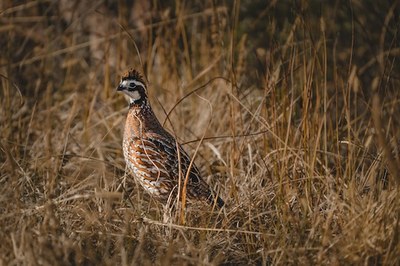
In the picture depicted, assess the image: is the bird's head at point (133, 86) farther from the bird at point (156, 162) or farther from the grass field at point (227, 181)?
the grass field at point (227, 181)

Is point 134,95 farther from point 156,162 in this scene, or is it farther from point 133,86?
point 156,162

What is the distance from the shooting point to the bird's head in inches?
203

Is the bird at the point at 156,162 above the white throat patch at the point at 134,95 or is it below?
below

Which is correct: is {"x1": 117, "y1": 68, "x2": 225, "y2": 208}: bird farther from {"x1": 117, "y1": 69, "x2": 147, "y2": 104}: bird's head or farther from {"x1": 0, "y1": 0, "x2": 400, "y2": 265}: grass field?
{"x1": 0, "y1": 0, "x2": 400, "y2": 265}: grass field

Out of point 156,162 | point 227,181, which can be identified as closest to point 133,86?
point 156,162

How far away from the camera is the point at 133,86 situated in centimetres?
520

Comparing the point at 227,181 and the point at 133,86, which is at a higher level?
the point at 133,86

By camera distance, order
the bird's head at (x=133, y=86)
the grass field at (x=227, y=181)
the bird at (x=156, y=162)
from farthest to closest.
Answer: the bird's head at (x=133, y=86) < the bird at (x=156, y=162) < the grass field at (x=227, y=181)

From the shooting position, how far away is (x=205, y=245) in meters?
4.22

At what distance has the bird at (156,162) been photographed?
4.94 metres

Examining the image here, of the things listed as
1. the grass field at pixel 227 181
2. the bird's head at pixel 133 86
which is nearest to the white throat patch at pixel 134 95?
the bird's head at pixel 133 86

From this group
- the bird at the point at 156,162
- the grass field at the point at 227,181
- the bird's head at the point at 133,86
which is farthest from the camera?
the bird's head at the point at 133,86

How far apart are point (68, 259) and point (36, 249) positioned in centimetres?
24

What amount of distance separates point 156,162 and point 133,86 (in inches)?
23.2
